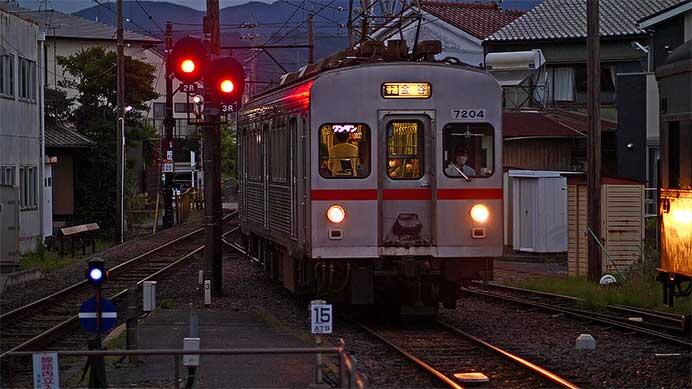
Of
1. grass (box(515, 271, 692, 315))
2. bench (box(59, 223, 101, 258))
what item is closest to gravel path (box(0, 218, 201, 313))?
bench (box(59, 223, 101, 258))

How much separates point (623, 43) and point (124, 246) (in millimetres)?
17667

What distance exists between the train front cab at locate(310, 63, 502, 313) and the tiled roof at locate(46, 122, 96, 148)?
1049 inches

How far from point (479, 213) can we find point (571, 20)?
27429 millimetres

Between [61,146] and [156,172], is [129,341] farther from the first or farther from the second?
[156,172]

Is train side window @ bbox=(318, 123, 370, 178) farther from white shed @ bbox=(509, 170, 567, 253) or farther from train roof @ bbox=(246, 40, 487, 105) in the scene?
white shed @ bbox=(509, 170, 567, 253)

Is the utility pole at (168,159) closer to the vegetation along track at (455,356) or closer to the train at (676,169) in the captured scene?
the vegetation along track at (455,356)

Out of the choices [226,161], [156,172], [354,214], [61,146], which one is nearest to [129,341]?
[354,214]

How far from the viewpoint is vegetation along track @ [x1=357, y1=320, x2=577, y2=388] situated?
33.0ft

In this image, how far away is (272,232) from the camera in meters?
16.8

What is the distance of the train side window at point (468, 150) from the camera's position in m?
13.7

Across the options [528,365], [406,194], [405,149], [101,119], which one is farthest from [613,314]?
[101,119]

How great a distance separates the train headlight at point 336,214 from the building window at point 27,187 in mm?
18409

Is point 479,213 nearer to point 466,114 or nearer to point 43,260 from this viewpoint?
point 466,114

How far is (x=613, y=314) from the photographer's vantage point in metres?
15.0
